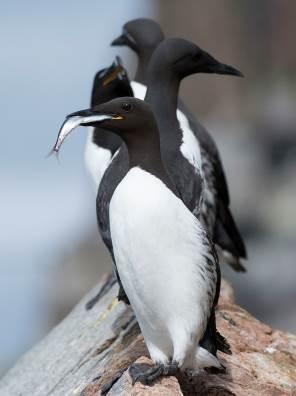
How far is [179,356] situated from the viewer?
6.79 m

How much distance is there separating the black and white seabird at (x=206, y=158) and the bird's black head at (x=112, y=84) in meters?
0.18

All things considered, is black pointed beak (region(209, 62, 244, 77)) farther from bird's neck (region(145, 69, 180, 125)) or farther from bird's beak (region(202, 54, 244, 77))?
bird's neck (region(145, 69, 180, 125))

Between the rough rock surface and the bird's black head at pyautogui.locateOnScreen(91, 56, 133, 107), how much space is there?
1389 millimetres

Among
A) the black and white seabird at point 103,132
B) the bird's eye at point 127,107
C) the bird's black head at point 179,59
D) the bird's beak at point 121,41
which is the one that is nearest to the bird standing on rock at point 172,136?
the bird's black head at point 179,59

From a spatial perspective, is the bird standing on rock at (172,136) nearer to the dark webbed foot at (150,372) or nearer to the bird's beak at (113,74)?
the bird's beak at (113,74)

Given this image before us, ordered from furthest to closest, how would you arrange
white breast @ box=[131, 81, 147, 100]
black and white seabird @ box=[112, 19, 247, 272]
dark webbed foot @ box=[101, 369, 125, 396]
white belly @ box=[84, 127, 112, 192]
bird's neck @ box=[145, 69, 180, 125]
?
1. white breast @ box=[131, 81, 147, 100]
2. black and white seabird @ box=[112, 19, 247, 272]
3. white belly @ box=[84, 127, 112, 192]
4. bird's neck @ box=[145, 69, 180, 125]
5. dark webbed foot @ box=[101, 369, 125, 396]

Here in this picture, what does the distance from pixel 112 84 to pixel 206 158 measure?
33.8 inches

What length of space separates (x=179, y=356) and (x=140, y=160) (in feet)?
3.32

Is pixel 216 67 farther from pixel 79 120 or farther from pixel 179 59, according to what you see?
pixel 79 120

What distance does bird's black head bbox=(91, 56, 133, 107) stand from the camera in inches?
376

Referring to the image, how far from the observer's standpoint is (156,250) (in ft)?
21.7

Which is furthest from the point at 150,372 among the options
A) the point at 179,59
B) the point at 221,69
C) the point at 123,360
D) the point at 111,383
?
the point at 221,69

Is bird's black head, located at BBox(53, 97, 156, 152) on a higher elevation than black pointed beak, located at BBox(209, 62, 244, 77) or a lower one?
higher

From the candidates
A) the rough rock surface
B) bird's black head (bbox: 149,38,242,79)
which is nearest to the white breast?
bird's black head (bbox: 149,38,242,79)
